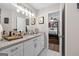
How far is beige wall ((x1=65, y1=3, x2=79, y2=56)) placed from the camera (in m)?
1.58

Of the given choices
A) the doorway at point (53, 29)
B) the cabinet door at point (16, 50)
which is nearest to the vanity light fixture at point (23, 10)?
the cabinet door at point (16, 50)

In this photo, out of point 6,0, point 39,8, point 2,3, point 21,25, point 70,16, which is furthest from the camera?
point 39,8

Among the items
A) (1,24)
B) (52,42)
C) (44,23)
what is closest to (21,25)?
(1,24)

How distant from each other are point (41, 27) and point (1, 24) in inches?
72.7

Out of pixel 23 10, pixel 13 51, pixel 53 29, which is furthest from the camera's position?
pixel 53 29

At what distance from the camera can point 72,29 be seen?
5.21 ft

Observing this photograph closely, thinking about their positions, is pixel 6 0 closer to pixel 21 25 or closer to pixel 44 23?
pixel 21 25

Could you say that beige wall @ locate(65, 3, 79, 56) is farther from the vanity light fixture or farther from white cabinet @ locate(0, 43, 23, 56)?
the vanity light fixture

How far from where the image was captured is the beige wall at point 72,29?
5.17 ft

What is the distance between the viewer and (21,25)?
2.55 meters

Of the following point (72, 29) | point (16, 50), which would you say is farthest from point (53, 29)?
point (16, 50)

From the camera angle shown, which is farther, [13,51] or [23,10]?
[23,10]

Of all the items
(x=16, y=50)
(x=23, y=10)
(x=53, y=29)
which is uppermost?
(x=23, y=10)

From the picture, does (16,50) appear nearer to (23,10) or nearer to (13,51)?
(13,51)
